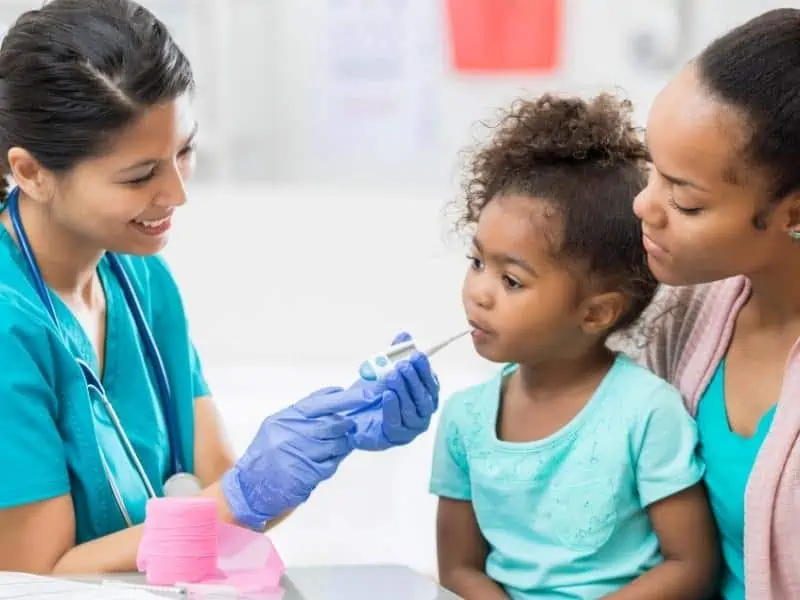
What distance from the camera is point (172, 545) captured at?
128 cm

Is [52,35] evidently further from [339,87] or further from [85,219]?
[339,87]

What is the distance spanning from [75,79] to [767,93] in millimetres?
810

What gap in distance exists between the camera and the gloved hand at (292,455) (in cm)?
144

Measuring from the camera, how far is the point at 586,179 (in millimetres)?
1562

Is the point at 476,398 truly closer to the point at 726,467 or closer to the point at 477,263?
the point at 477,263

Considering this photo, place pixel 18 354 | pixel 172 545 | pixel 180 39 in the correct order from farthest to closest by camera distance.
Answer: pixel 180 39 < pixel 18 354 < pixel 172 545

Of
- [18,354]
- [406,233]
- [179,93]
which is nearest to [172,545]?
[18,354]

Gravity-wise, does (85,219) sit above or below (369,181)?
above

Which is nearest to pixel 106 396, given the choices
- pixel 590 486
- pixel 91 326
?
pixel 91 326

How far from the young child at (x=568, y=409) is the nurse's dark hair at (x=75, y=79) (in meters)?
0.47

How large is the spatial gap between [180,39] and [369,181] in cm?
50

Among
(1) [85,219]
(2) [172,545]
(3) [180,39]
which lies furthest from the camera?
(3) [180,39]

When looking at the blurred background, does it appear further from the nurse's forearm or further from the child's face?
the nurse's forearm

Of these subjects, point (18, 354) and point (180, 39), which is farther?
point (180, 39)
